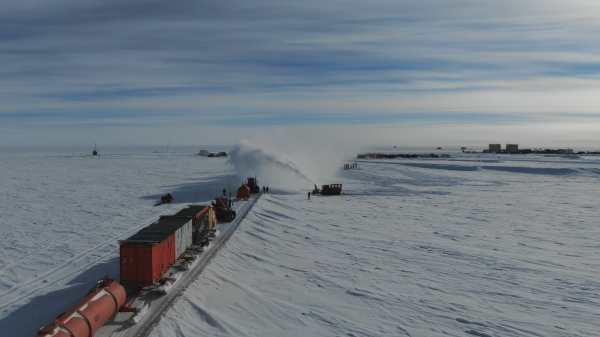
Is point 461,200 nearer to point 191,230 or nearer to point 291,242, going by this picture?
point 291,242

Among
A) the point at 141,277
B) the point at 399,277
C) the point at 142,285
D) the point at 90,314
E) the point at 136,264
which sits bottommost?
the point at 399,277

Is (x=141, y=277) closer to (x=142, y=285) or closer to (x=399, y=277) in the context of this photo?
(x=142, y=285)

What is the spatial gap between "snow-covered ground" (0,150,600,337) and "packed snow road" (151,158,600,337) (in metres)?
0.07

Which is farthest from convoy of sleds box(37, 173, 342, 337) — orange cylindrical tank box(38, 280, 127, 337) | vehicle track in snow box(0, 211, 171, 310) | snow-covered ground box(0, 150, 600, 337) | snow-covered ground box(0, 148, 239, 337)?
vehicle track in snow box(0, 211, 171, 310)

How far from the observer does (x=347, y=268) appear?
67.1 ft

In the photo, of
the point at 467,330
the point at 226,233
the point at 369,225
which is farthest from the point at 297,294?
the point at 369,225

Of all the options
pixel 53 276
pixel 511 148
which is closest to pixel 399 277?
pixel 53 276

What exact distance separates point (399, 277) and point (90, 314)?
12.7 meters

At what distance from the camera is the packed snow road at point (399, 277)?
568 inches

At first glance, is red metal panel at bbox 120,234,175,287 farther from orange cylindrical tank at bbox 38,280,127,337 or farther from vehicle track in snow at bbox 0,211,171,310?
vehicle track in snow at bbox 0,211,171,310

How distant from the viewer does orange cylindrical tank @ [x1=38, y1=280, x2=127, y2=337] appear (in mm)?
10758

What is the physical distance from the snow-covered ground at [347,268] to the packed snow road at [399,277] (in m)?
0.07

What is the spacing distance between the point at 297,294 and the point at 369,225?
1431 centimetres

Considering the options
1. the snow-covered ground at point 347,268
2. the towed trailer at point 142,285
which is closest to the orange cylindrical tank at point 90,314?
the towed trailer at point 142,285
